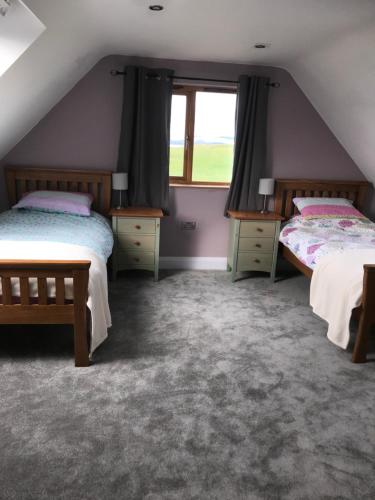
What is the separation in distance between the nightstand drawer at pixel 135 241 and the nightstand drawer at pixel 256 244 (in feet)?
2.90

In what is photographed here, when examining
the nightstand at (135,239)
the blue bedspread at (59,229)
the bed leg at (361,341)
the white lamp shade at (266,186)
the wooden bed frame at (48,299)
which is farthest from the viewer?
the white lamp shade at (266,186)

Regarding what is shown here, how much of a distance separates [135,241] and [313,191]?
2006 mm

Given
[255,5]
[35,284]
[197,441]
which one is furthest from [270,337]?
[255,5]

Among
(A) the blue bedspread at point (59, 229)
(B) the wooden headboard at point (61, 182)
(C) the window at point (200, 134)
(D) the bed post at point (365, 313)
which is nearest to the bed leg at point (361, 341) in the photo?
(D) the bed post at point (365, 313)

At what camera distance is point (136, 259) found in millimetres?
3943

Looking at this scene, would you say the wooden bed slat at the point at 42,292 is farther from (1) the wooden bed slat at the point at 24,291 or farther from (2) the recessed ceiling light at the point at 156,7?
(2) the recessed ceiling light at the point at 156,7

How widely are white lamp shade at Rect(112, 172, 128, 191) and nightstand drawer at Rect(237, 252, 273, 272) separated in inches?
52.0

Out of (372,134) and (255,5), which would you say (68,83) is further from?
(372,134)

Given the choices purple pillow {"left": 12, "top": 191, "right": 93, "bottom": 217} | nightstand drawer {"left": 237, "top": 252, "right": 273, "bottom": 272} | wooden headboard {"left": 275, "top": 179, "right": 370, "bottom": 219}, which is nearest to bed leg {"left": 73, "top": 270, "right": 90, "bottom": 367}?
purple pillow {"left": 12, "top": 191, "right": 93, "bottom": 217}

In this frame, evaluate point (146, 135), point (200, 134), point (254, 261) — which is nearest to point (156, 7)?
point (146, 135)

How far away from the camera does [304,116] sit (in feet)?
13.9

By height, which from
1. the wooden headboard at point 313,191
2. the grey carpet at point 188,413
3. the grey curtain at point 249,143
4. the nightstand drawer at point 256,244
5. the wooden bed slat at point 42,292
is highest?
the grey curtain at point 249,143

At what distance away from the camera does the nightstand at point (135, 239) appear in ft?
12.6

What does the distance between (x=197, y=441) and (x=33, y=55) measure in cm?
249
